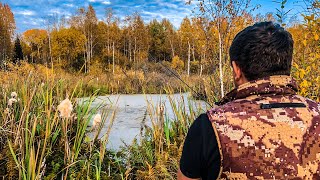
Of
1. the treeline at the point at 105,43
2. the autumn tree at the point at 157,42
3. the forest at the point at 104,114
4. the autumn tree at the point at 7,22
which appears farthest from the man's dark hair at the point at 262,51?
the autumn tree at the point at 7,22

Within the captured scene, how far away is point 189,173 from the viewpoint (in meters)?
0.90

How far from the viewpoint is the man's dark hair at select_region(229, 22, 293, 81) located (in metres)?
0.90

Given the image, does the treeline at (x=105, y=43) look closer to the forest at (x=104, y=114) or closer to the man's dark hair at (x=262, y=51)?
the forest at (x=104, y=114)

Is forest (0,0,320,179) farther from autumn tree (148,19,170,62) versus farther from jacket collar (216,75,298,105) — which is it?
autumn tree (148,19,170,62)

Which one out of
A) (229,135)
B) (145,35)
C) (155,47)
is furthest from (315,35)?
(155,47)

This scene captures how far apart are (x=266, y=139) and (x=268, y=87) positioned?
0.15 meters

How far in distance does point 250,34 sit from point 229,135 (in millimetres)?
298

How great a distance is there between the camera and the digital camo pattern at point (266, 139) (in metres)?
0.83

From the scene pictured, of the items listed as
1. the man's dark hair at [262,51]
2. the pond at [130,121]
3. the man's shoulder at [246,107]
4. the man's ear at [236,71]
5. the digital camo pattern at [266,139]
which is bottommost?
the pond at [130,121]

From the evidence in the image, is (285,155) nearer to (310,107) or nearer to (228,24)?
(310,107)

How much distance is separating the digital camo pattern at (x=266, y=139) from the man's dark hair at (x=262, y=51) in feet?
Result: 0.18

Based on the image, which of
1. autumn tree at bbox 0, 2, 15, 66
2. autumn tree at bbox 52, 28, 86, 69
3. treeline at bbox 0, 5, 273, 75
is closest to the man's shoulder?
treeline at bbox 0, 5, 273, 75

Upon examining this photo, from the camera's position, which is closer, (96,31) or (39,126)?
(39,126)

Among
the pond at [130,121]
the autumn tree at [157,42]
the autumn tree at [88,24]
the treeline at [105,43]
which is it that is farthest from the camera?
the autumn tree at [157,42]
